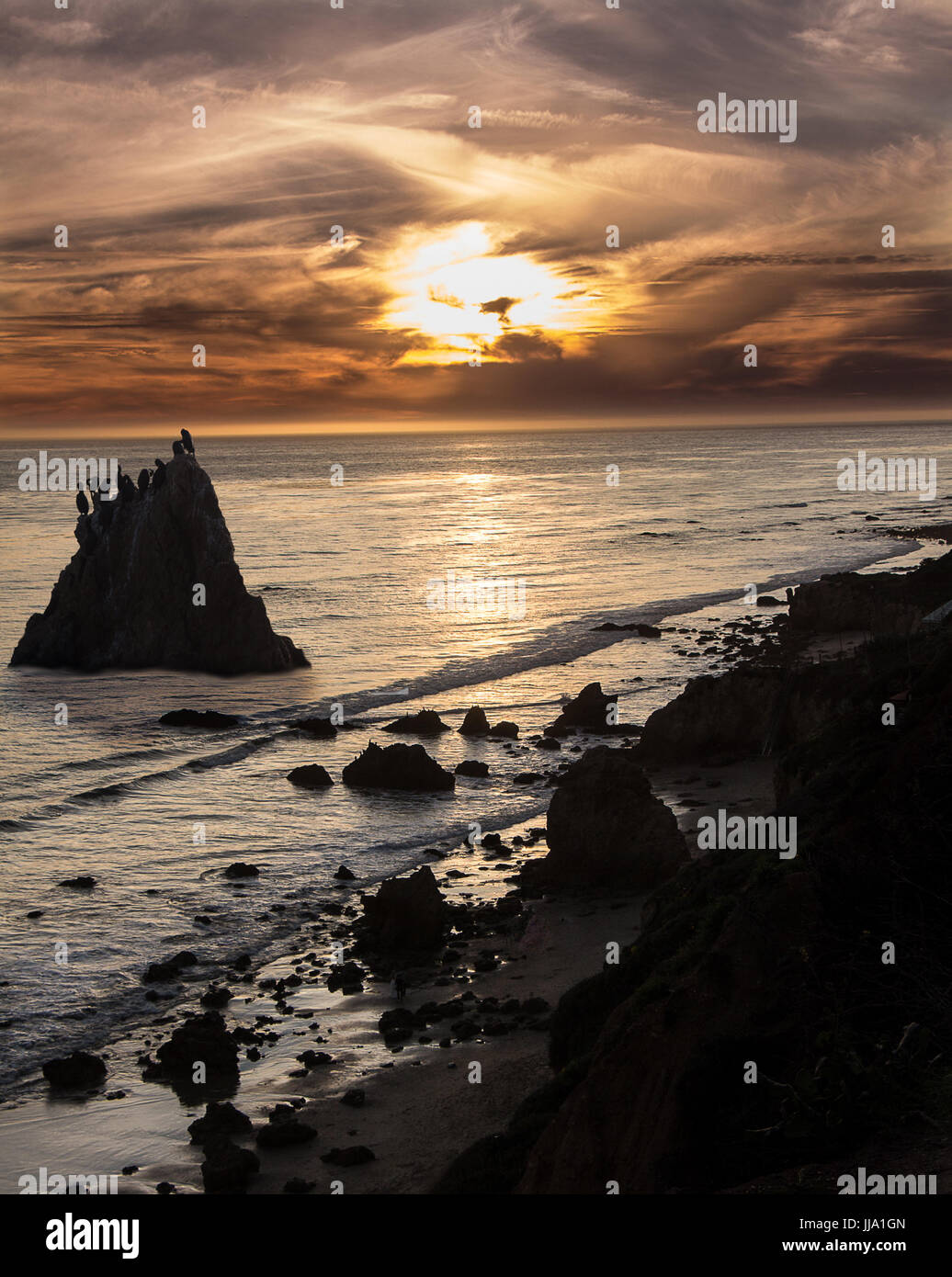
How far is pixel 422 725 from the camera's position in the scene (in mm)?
44969

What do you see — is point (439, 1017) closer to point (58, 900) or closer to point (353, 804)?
point (58, 900)

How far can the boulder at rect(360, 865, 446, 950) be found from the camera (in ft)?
81.7

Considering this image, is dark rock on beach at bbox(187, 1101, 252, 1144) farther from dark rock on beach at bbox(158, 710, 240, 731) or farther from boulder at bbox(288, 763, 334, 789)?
dark rock on beach at bbox(158, 710, 240, 731)

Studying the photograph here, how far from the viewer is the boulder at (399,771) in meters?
37.5

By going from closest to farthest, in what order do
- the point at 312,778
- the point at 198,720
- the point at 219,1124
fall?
the point at 219,1124, the point at 312,778, the point at 198,720

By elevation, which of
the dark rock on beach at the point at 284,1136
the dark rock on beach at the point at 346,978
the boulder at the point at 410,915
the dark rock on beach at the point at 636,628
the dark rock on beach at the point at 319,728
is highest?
the dark rock on beach at the point at 636,628

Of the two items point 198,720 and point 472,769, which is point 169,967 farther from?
point 198,720

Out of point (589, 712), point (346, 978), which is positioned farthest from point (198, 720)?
point (346, 978)

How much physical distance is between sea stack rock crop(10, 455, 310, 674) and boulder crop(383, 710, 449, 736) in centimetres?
1503

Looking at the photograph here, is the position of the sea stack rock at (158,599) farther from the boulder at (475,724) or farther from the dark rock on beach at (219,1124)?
the dark rock on beach at (219,1124)

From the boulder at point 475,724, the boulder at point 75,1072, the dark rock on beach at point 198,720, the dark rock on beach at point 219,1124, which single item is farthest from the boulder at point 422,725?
the dark rock on beach at point 219,1124

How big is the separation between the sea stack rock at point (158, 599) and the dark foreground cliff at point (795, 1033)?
46.6 meters

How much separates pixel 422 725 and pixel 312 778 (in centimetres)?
754
